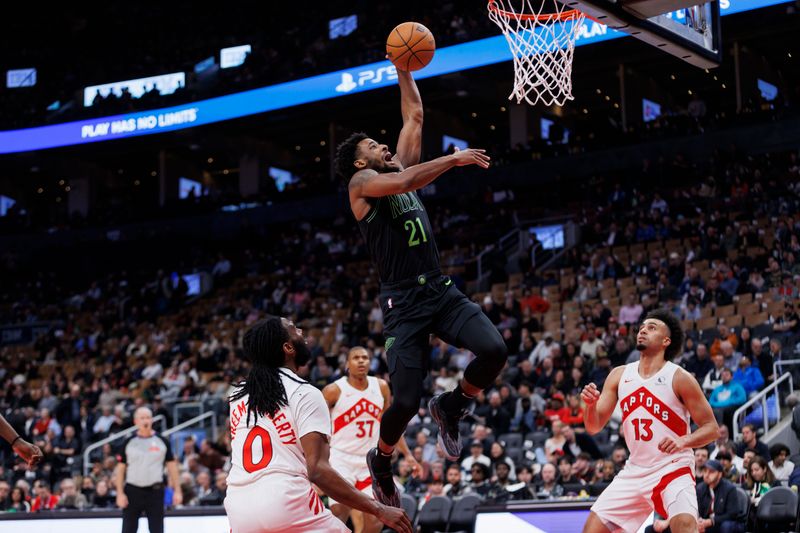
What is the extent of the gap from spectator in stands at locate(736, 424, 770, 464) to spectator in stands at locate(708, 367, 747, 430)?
1213 millimetres

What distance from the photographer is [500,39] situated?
24.2 metres

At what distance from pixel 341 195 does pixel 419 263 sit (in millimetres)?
23711

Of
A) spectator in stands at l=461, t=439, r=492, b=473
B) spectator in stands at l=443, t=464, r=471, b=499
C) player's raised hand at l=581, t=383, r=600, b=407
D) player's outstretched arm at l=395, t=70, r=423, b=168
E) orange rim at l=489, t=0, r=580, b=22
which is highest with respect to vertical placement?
orange rim at l=489, t=0, r=580, b=22

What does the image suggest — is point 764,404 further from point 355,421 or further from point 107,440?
point 107,440

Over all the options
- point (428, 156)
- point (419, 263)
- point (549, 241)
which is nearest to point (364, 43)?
point (428, 156)

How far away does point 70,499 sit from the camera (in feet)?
52.1

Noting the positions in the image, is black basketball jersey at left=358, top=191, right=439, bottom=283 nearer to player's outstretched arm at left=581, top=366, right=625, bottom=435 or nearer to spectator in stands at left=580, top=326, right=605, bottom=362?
player's outstretched arm at left=581, top=366, right=625, bottom=435

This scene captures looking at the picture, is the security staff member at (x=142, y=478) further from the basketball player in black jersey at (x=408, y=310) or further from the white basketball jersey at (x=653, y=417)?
the white basketball jersey at (x=653, y=417)

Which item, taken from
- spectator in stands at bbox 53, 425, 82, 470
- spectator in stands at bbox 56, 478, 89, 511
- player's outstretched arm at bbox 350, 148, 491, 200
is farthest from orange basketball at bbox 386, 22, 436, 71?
spectator in stands at bbox 53, 425, 82, 470

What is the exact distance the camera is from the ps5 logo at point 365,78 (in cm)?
2570

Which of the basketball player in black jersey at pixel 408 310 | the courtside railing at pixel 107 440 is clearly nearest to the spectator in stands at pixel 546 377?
the courtside railing at pixel 107 440

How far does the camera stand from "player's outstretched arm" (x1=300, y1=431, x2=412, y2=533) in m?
5.23

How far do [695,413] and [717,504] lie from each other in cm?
362

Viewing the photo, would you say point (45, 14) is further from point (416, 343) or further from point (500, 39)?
point (416, 343)
